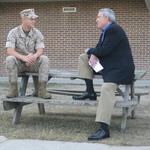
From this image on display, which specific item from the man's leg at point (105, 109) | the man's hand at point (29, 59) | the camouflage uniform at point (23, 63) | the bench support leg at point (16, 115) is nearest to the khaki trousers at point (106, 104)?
the man's leg at point (105, 109)

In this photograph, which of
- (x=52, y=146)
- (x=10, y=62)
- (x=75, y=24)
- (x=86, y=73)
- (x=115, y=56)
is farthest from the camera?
(x=75, y=24)

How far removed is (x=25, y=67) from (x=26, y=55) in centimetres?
18

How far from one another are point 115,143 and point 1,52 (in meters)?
12.3

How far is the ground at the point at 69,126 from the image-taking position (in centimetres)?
679

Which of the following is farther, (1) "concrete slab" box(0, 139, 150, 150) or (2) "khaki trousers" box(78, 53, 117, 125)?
(2) "khaki trousers" box(78, 53, 117, 125)

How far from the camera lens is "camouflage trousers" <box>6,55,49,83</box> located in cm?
738

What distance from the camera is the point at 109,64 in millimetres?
7004

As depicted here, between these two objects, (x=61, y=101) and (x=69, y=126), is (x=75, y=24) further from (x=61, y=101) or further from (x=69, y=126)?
(x=61, y=101)

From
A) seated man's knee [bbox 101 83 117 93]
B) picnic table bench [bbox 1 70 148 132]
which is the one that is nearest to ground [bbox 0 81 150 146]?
picnic table bench [bbox 1 70 148 132]

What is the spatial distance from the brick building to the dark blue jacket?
32.8 feet

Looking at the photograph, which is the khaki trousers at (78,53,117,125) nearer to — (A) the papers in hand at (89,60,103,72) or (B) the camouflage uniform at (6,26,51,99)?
(A) the papers in hand at (89,60,103,72)

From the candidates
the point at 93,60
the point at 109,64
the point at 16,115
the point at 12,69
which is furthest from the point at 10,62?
the point at 109,64

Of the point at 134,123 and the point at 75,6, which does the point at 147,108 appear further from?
the point at 75,6

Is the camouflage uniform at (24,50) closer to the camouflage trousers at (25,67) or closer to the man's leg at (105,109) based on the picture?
the camouflage trousers at (25,67)
